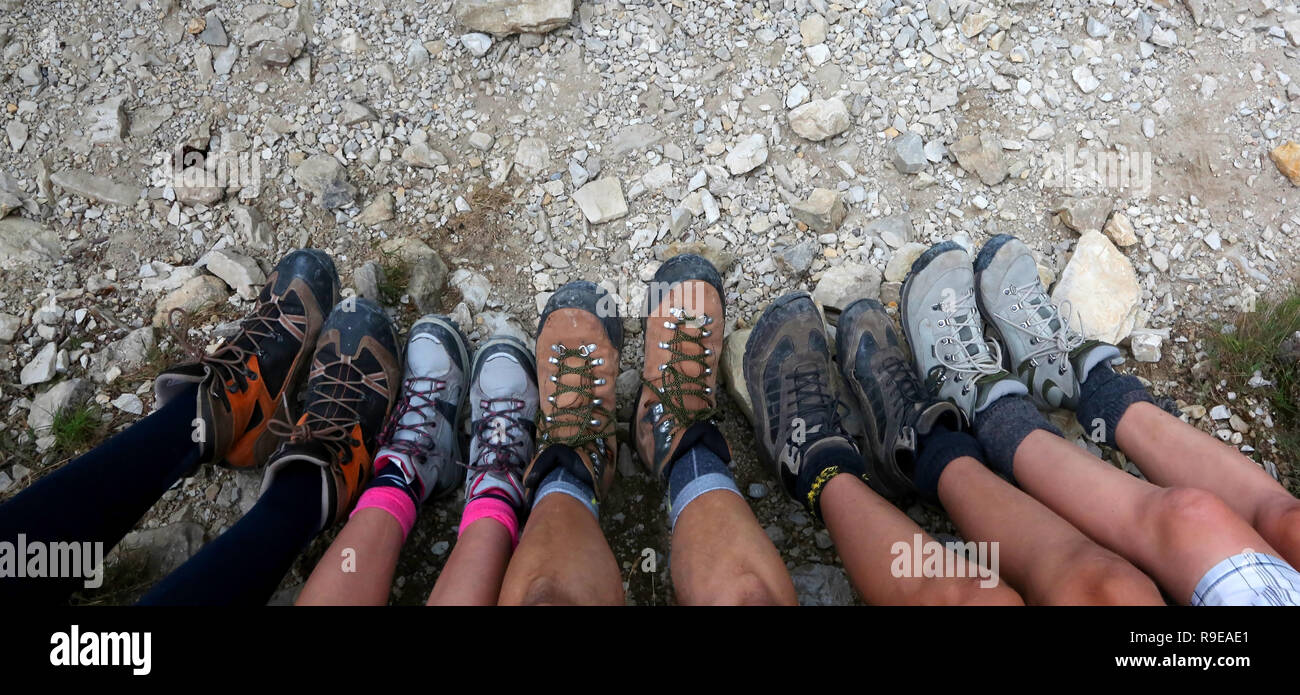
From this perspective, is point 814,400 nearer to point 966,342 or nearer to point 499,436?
point 966,342

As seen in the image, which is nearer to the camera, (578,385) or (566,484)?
(566,484)

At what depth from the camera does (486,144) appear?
12.4 ft

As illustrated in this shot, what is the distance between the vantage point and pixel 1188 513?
201 cm

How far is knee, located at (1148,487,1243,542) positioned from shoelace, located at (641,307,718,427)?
160 cm

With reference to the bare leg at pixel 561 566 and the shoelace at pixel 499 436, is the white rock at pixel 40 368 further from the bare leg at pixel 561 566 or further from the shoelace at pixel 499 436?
the bare leg at pixel 561 566

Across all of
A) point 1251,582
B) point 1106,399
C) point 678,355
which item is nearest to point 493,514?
point 678,355

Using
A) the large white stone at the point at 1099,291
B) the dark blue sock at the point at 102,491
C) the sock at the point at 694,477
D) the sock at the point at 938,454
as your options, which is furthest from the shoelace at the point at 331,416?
the large white stone at the point at 1099,291

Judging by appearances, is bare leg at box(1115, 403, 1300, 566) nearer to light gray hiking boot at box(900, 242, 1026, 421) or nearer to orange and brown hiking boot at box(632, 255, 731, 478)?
light gray hiking boot at box(900, 242, 1026, 421)

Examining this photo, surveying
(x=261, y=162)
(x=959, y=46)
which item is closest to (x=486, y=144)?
(x=261, y=162)

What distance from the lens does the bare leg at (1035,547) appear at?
183 cm

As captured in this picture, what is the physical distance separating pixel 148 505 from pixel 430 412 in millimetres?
1077

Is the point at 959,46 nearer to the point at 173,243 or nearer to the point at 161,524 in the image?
the point at 173,243
